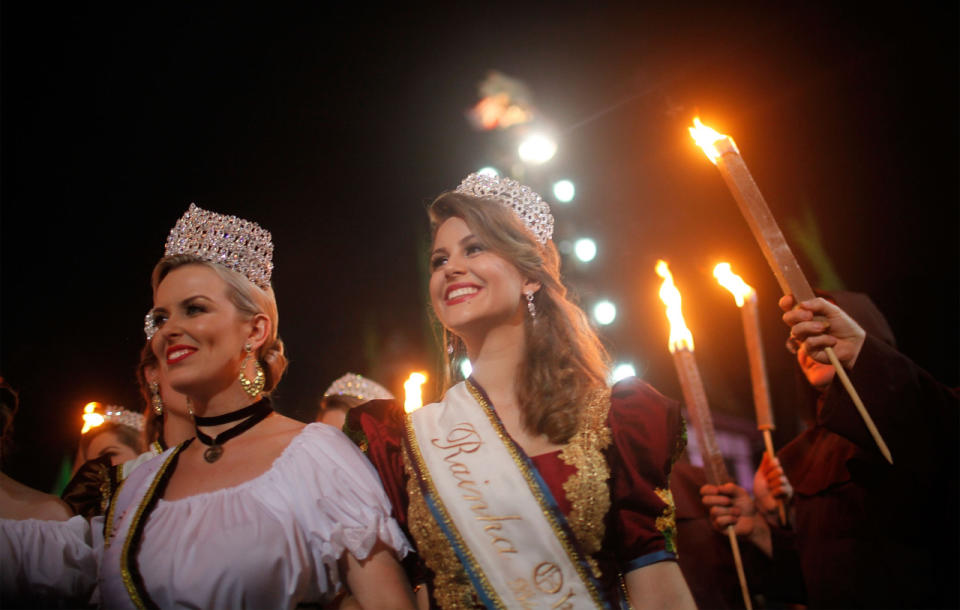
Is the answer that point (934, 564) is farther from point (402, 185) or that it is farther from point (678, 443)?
point (402, 185)

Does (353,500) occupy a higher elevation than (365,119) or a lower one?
lower

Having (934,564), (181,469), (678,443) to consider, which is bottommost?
(934,564)

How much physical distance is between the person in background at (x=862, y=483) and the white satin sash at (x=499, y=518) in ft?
2.96

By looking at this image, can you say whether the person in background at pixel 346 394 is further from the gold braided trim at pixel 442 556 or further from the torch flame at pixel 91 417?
the gold braided trim at pixel 442 556

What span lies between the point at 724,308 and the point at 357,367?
3080 mm

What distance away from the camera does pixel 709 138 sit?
2.12 metres

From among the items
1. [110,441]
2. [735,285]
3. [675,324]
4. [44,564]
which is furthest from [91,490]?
[735,285]

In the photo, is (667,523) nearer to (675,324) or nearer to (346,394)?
(675,324)

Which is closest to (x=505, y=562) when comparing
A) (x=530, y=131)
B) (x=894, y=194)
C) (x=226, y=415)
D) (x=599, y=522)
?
(x=599, y=522)

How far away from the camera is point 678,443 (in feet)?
5.98

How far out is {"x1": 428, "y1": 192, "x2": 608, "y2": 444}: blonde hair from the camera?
1.90m

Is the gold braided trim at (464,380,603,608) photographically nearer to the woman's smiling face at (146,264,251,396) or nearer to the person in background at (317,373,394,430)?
the woman's smiling face at (146,264,251,396)

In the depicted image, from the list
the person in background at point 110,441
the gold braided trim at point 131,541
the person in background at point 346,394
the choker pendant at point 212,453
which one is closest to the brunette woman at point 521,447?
the choker pendant at point 212,453

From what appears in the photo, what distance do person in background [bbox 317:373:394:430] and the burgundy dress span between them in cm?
178
